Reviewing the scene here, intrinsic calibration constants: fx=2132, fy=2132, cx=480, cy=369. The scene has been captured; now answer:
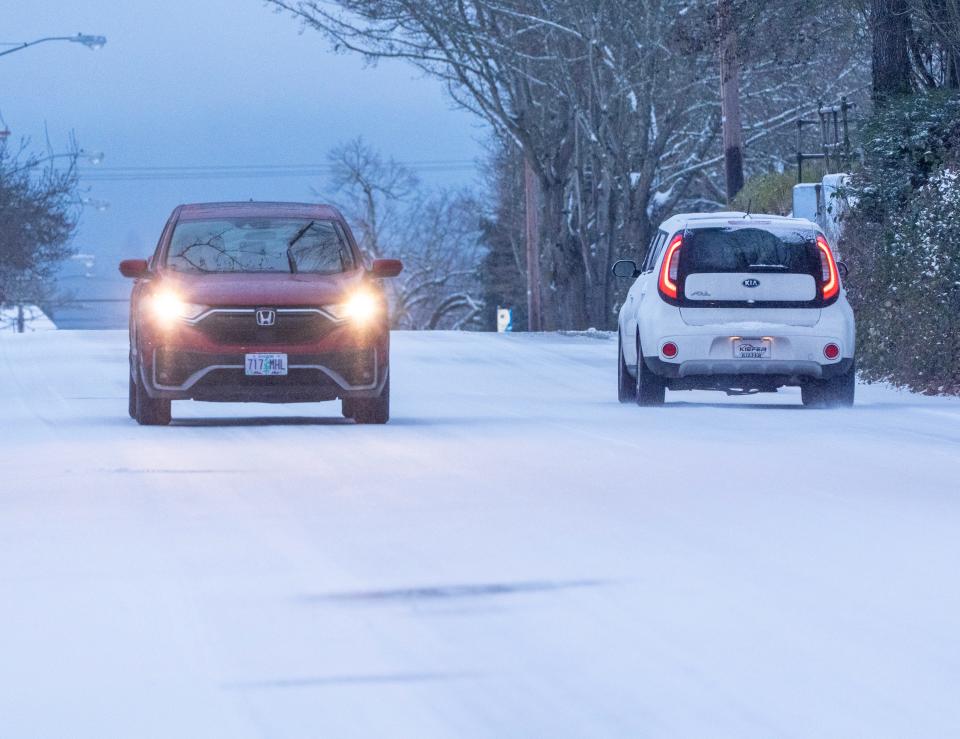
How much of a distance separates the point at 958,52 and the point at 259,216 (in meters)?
10.8

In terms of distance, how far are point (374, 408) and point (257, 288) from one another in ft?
4.54

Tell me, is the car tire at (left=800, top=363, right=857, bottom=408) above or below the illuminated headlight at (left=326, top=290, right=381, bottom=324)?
below

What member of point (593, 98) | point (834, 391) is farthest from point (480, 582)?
point (593, 98)

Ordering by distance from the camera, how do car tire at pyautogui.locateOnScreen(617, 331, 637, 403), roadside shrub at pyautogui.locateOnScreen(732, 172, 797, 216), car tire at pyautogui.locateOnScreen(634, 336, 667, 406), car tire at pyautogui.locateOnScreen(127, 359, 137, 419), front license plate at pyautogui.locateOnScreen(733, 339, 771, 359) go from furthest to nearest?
roadside shrub at pyautogui.locateOnScreen(732, 172, 797, 216) → car tire at pyautogui.locateOnScreen(617, 331, 637, 403) → car tire at pyautogui.locateOnScreen(634, 336, 667, 406) → front license plate at pyautogui.locateOnScreen(733, 339, 771, 359) → car tire at pyautogui.locateOnScreen(127, 359, 137, 419)

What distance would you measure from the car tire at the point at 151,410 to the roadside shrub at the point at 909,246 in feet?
25.8

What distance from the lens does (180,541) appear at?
10031mm

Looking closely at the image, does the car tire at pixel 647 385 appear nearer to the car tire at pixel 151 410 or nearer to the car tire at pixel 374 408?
the car tire at pixel 374 408

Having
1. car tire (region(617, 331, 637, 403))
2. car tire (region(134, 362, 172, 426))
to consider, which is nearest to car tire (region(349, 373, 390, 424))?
car tire (region(134, 362, 172, 426))

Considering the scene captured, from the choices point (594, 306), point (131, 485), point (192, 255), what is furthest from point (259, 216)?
point (594, 306)

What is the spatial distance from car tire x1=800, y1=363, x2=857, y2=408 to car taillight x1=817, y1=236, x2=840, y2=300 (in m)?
0.70

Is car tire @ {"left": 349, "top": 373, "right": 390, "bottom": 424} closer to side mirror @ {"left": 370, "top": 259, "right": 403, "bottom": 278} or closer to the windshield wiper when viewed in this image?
side mirror @ {"left": 370, "top": 259, "right": 403, "bottom": 278}

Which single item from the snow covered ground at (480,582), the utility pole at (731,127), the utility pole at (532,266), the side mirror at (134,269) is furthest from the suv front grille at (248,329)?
the utility pole at (532,266)

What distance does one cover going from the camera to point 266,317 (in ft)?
55.4

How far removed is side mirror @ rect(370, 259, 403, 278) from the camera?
695 inches
